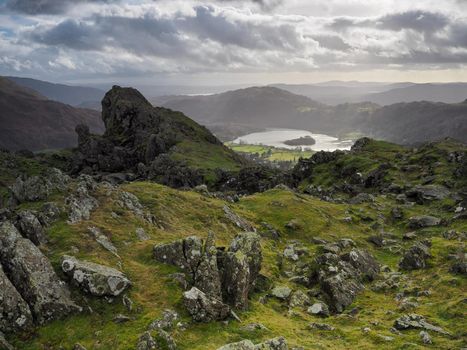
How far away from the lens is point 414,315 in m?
35.4

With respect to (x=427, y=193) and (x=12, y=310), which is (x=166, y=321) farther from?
(x=427, y=193)

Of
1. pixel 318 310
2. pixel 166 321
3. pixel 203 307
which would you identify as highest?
pixel 203 307

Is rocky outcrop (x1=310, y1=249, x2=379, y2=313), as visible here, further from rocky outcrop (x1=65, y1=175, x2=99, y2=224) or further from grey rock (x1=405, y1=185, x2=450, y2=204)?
grey rock (x1=405, y1=185, x2=450, y2=204)

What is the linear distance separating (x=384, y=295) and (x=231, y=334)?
22.5m

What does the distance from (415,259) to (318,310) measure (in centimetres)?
2126

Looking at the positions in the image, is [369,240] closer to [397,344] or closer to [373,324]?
[373,324]

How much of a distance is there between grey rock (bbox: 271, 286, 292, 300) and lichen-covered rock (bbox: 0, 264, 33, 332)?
21.8 m

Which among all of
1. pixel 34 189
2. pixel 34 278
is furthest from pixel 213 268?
pixel 34 189

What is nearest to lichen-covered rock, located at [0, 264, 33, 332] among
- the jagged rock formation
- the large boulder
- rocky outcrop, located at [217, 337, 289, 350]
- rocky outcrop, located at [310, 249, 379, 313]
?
the jagged rock formation

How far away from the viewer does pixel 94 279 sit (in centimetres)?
3072

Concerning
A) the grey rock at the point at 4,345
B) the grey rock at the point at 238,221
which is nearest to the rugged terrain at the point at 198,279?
the grey rock at the point at 4,345

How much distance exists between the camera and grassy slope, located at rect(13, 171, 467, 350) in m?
27.5

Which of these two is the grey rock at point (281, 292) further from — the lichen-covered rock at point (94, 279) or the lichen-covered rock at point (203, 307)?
the lichen-covered rock at point (94, 279)

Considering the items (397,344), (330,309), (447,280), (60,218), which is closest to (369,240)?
(447,280)
